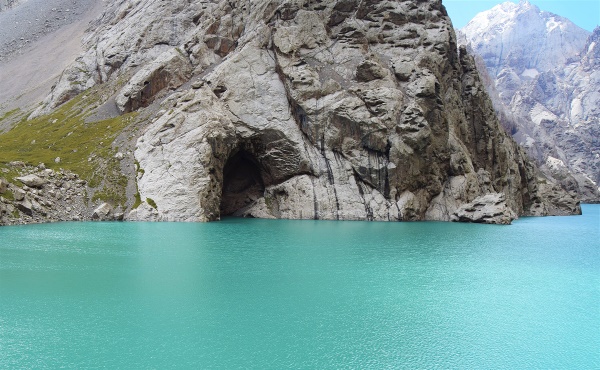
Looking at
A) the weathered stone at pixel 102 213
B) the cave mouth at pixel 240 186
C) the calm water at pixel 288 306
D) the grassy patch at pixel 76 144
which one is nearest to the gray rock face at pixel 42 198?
the weathered stone at pixel 102 213

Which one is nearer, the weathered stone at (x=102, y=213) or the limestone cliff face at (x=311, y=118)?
the weathered stone at (x=102, y=213)

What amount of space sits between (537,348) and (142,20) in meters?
106

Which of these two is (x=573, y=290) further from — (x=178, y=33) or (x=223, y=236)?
(x=178, y=33)

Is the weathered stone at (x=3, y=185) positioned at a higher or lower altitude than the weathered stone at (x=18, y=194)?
higher

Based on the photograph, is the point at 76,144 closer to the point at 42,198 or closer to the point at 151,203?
the point at 42,198

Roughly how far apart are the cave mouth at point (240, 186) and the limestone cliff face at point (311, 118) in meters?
0.18

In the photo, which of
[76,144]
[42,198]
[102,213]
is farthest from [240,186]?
[42,198]

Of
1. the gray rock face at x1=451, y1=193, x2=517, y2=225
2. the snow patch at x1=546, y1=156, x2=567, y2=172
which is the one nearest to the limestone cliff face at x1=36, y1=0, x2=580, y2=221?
the gray rock face at x1=451, y1=193, x2=517, y2=225

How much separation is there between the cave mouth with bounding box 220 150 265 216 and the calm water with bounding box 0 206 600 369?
36.9 meters

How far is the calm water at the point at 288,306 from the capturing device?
1348 centimetres

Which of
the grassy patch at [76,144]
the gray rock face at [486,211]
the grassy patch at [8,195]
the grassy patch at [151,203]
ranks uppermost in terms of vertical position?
the grassy patch at [76,144]

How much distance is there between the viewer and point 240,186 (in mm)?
74250

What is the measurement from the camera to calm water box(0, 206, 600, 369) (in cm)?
1348

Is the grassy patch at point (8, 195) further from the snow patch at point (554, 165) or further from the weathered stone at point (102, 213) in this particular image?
the snow patch at point (554, 165)
